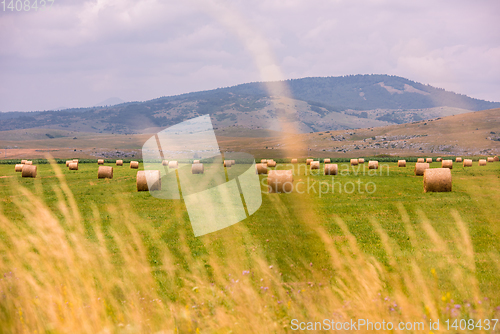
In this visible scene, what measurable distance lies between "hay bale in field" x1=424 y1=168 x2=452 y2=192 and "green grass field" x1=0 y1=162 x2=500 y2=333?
62.1 inches

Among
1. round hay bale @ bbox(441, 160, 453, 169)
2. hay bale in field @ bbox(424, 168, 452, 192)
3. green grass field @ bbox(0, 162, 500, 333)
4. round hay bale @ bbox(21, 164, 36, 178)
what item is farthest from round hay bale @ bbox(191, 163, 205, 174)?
round hay bale @ bbox(441, 160, 453, 169)

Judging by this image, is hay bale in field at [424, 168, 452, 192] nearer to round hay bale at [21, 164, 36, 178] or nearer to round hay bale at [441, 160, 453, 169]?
round hay bale at [441, 160, 453, 169]

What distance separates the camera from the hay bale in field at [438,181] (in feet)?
82.8

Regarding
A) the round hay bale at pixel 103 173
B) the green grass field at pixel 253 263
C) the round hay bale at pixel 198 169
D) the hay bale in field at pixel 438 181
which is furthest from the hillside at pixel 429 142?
the green grass field at pixel 253 263

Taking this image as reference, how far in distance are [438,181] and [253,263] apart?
748 inches

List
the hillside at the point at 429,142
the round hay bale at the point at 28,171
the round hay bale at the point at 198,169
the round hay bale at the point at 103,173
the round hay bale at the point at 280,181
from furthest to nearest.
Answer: the hillside at the point at 429,142 → the round hay bale at the point at 198,169 → the round hay bale at the point at 28,171 → the round hay bale at the point at 103,173 → the round hay bale at the point at 280,181

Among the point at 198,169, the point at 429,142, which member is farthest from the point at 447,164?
the point at 429,142

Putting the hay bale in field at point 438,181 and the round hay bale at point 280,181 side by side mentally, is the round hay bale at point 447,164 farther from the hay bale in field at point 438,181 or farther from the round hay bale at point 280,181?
the round hay bale at point 280,181

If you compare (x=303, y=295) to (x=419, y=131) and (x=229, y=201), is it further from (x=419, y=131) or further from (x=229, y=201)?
(x=419, y=131)

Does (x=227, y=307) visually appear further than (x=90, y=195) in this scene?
No

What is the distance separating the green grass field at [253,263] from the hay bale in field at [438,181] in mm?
1577

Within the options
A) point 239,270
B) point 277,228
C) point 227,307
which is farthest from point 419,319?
point 277,228

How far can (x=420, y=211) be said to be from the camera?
1870 centimetres

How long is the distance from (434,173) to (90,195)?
2299cm
